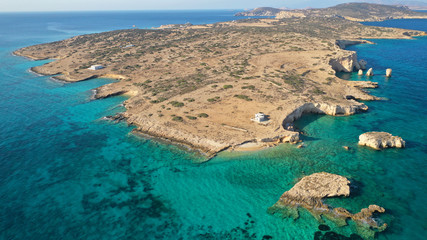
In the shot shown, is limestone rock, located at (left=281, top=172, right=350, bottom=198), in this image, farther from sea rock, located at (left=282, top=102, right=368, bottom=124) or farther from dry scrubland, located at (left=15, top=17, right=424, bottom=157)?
sea rock, located at (left=282, top=102, right=368, bottom=124)

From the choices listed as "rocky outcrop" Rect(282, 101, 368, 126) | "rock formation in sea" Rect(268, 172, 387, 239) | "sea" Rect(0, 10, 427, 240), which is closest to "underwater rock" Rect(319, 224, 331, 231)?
"sea" Rect(0, 10, 427, 240)

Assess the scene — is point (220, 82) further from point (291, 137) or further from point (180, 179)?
point (180, 179)

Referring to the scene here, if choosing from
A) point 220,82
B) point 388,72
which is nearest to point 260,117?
point 220,82

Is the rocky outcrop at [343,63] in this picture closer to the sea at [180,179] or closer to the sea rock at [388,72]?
the sea rock at [388,72]

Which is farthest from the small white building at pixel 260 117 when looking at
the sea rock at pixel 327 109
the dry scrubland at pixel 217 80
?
the sea rock at pixel 327 109

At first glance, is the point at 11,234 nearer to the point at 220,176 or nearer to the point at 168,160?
the point at 168,160

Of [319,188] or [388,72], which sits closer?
[319,188]

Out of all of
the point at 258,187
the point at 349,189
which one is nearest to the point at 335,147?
the point at 349,189
